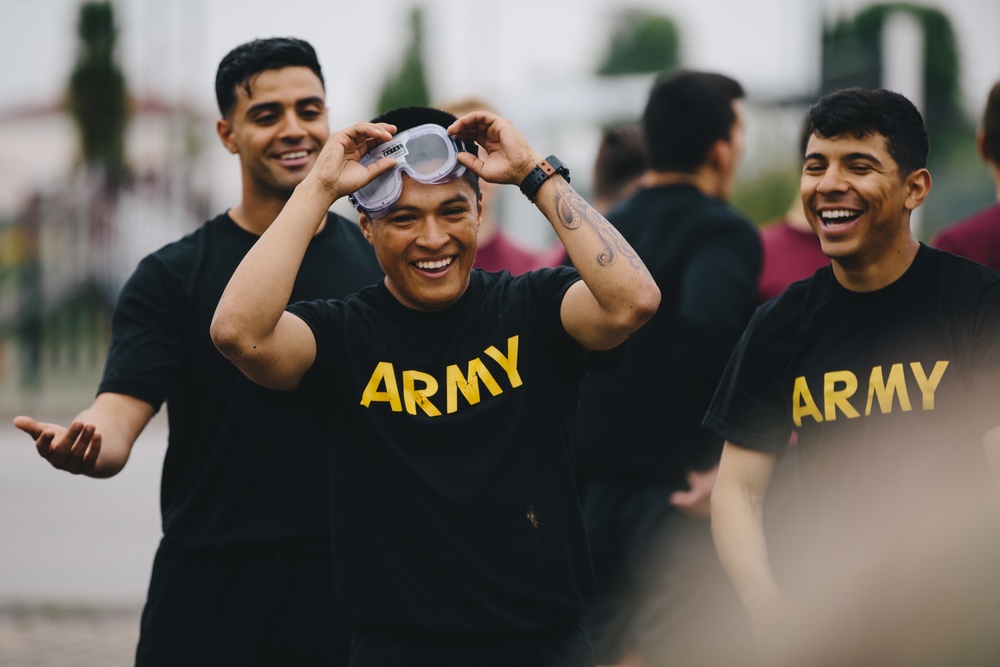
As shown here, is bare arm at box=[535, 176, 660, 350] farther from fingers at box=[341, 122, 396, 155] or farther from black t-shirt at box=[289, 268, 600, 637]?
fingers at box=[341, 122, 396, 155]

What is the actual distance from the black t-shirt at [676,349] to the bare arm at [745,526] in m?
1.10

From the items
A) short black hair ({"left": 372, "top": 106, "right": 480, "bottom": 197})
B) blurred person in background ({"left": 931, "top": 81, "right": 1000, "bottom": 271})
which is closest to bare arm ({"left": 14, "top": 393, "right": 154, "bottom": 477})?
short black hair ({"left": 372, "top": 106, "right": 480, "bottom": 197})

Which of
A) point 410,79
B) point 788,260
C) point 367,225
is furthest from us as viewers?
point 410,79

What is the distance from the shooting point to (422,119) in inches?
126

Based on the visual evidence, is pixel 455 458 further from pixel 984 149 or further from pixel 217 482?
pixel 984 149

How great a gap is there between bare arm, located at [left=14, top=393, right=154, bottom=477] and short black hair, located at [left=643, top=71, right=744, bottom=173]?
224 cm

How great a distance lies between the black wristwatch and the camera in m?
3.14

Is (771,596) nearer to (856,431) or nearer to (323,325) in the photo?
(856,431)

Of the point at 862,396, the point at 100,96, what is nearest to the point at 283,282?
the point at 862,396

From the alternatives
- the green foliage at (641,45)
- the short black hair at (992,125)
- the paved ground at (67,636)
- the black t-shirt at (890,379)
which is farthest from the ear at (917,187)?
the green foliage at (641,45)

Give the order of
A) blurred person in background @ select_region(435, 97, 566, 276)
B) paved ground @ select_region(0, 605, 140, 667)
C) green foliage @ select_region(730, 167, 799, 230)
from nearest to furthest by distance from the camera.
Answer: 1. blurred person in background @ select_region(435, 97, 566, 276)
2. paved ground @ select_region(0, 605, 140, 667)
3. green foliage @ select_region(730, 167, 799, 230)

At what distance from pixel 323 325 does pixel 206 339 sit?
74 centimetres

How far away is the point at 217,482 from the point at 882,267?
6.38 feet

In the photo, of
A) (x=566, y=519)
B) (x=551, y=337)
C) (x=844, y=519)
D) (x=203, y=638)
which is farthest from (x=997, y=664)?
(x=203, y=638)
